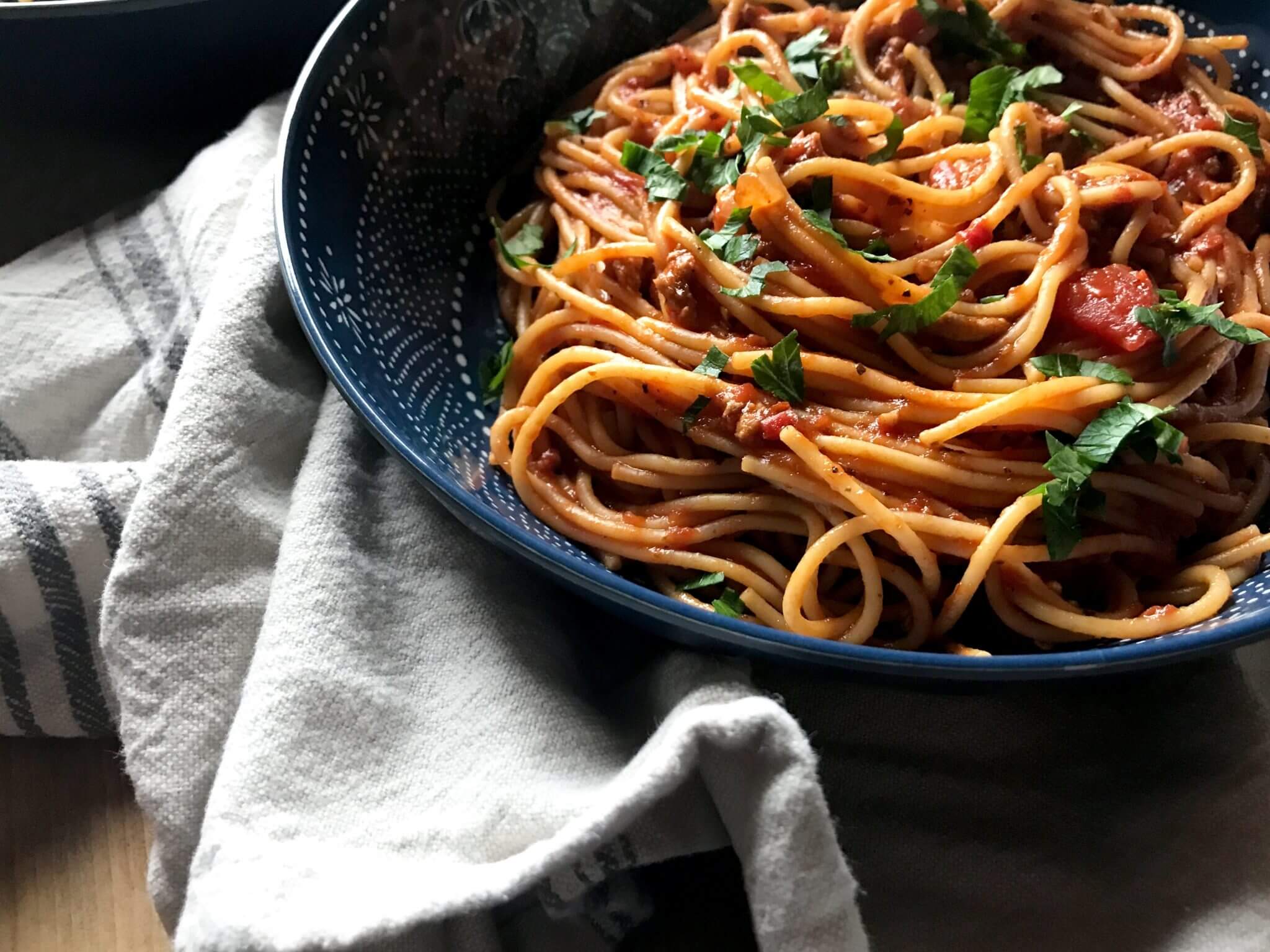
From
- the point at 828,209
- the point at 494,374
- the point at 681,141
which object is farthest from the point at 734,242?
the point at 494,374

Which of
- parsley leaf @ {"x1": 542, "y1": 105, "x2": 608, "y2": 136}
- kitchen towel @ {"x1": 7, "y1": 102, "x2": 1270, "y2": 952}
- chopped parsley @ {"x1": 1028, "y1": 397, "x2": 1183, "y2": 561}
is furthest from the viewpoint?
parsley leaf @ {"x1": 542, "y1": 105, "x2": 608, "y2": 136}

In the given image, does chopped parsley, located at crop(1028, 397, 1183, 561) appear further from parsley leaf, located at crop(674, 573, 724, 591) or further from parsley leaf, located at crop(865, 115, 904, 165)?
parsley leaf, located at crop(865, 115, 904, 165)

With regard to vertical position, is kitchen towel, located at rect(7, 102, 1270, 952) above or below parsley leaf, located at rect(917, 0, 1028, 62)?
below

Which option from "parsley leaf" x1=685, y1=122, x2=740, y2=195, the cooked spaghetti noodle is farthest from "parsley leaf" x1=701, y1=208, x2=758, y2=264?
"parsley leaf" x1=685, y1=122, x2=740, y2=195

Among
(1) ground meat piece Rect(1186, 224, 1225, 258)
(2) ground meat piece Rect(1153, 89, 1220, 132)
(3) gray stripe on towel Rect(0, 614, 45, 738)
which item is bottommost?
(3) gray stripe on towel Rect(0, 614, 45, 738)

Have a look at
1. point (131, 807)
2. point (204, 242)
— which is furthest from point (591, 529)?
point (204, 242)

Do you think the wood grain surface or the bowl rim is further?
the bowl rim

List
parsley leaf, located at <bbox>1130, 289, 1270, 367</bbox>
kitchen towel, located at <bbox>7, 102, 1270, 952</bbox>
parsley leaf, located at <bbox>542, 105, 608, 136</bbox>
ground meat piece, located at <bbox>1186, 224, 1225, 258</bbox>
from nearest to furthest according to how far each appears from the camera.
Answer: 1. kitchen towel, located at <bbox>7, 102, 1270, 952</bbox>
2. parsley leaf, located at <bbox>1130, 289, 1270, 367</bbox>
3. ground meat piece, located at <bbox>1186, 224, 1225, 258</bbox>
4. parsley leaf, located at <bbox>542, 105, 608, 136</bbox>
